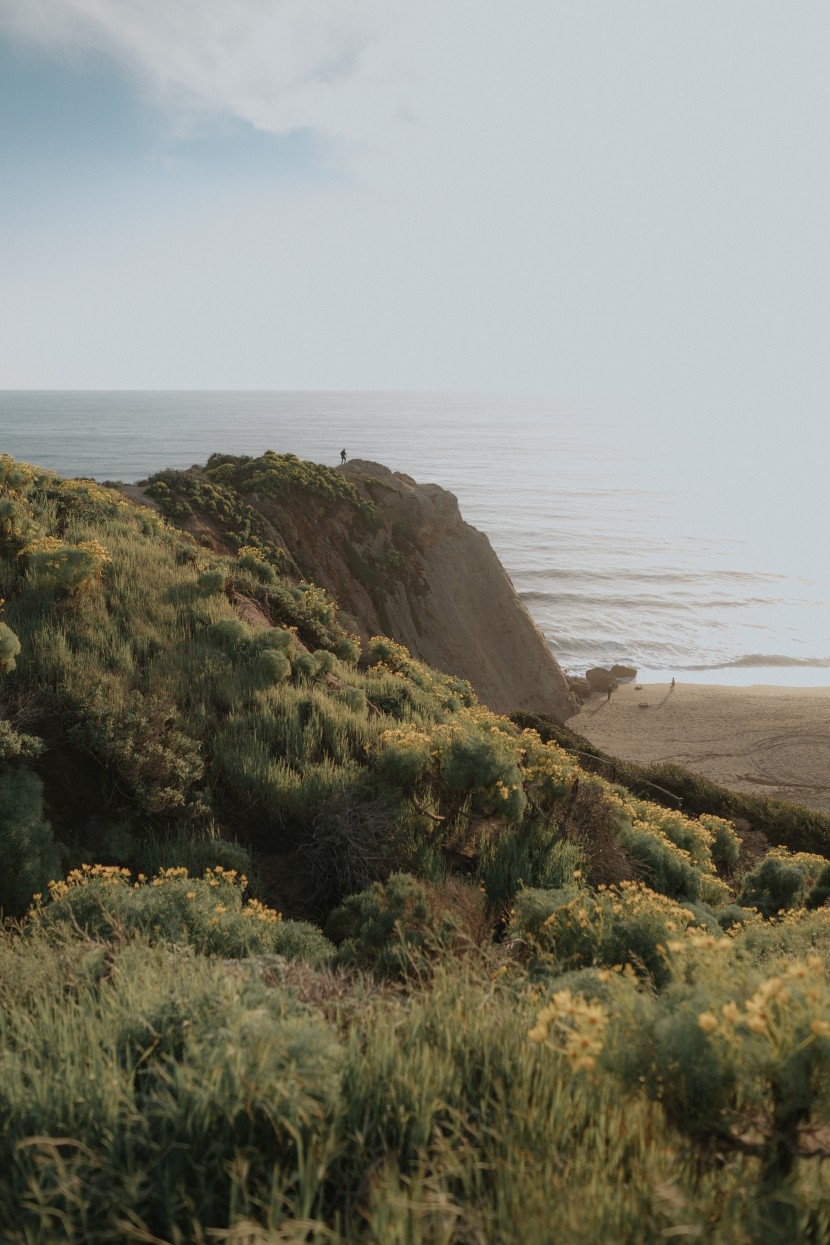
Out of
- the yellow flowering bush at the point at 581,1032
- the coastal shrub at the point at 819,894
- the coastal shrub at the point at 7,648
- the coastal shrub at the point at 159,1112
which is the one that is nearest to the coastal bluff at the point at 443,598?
the coastal shrub at the point at 819,894

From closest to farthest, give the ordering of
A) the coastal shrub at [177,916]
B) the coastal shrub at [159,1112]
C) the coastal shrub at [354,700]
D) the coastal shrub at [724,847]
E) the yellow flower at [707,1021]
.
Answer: the coastal shrub at [159,1112] → the yellow flower at [707,1021] → the coastal shrub at [177,916] → the coastal shrub at [354,700] → the coastal shrub at [724,847]

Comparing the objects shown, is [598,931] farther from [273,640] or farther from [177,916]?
[273,640]

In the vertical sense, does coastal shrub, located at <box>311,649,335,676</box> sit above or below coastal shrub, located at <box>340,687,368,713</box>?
above

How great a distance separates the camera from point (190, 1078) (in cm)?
227

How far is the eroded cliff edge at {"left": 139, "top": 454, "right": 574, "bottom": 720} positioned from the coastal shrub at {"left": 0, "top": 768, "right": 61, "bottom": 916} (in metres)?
14.0

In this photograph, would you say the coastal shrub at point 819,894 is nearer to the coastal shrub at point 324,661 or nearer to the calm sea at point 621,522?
Answer: the coastal shrub at point 324,661

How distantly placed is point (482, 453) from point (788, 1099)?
106764 mm

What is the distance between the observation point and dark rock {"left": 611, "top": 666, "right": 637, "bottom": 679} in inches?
1171

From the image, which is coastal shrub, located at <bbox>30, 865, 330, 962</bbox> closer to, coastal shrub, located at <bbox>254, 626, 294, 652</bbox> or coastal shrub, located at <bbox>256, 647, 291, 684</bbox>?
coastal shrub, located at <bbox>256, 647, 291, 684</bbox>

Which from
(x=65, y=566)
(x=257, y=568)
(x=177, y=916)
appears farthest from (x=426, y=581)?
(x=177, y=916)

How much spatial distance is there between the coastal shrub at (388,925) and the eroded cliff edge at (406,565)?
47.4 feet

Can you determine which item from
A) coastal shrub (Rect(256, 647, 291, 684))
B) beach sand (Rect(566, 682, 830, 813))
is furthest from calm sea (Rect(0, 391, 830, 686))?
coastal shrub (Rect(256, 647, 291, 684))

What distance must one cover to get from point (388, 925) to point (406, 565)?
18.9 m

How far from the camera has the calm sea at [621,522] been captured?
3438cm
